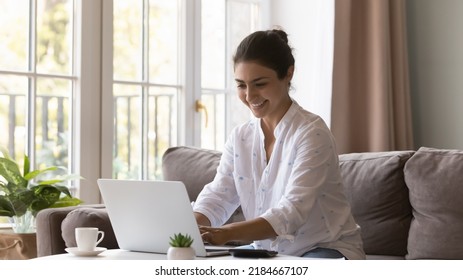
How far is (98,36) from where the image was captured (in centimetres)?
333

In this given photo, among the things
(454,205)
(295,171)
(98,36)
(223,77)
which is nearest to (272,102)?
(295,171)

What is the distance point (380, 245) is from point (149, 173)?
1.30 meters

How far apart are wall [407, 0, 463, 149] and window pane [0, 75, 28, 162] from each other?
75.7 inches

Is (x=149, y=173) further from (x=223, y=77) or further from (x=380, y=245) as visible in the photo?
(x=380, y=245)

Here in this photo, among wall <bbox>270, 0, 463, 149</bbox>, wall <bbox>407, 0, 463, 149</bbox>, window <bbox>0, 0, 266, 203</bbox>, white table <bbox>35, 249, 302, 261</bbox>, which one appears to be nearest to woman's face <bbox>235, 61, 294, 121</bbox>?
white table <bbox>35, 249, 302, 261</bbox>

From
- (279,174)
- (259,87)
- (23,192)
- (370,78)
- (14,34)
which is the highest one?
(14,34)

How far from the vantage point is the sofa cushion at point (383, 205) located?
106 inches

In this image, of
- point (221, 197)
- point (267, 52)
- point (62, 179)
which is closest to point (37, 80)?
point (62, 179)

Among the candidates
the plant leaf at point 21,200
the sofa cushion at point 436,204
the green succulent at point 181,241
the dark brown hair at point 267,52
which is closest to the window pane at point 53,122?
the plant leaf at point 21,200

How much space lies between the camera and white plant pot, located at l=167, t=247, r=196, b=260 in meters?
1.66

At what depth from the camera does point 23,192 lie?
2773 millimetres

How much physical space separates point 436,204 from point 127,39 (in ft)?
5.28

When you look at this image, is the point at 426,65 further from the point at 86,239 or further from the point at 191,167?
the point at 86,239

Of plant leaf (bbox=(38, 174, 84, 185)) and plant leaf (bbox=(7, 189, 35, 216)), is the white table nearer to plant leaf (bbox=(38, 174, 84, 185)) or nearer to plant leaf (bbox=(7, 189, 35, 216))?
plant leaf (bbox=(7, 189, 35, 216))
